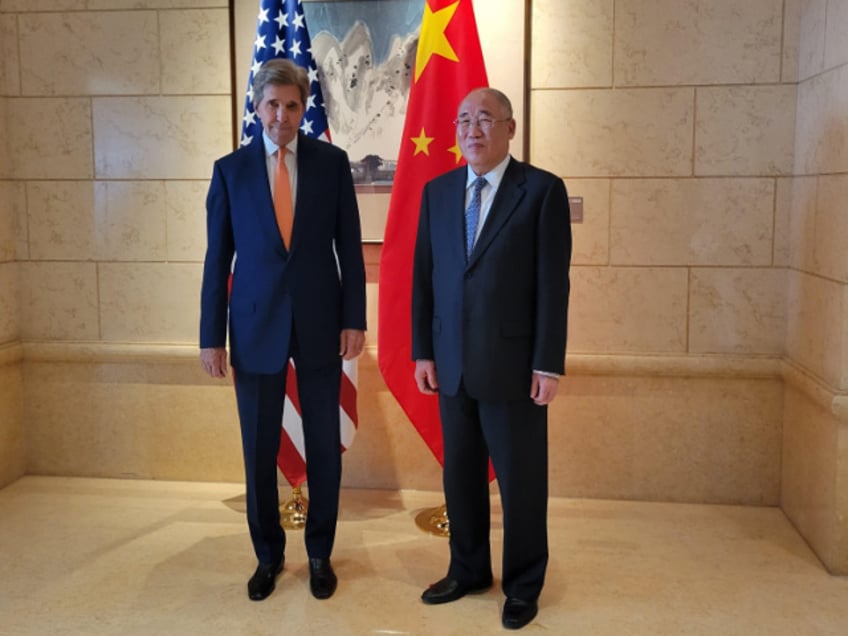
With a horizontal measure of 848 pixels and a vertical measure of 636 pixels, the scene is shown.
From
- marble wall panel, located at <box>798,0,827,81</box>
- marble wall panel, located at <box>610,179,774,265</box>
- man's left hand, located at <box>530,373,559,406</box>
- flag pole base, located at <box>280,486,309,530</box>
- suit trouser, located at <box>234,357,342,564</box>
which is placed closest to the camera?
man's left hand, located at <box>530,373,559,406</box>

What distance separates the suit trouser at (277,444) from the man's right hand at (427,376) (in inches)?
11.9

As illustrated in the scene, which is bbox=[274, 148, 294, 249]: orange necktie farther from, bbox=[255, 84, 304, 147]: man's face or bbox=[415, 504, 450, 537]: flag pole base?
bbox=[415, 504, 450, 537]: flag pole base

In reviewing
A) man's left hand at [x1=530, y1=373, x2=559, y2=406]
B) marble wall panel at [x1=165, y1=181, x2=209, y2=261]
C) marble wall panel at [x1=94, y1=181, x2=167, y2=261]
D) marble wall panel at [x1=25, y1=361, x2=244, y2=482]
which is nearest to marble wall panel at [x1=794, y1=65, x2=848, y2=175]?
man's left hand at [x1=530, y1=373, x2=559, y2=406]

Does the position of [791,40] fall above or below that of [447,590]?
above

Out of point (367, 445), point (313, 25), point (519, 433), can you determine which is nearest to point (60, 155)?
point (313, 25)

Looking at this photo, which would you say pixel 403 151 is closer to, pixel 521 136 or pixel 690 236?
pixel 521 136

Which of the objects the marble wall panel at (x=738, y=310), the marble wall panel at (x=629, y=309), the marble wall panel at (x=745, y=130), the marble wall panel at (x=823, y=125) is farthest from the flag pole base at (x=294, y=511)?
the marble wall panel at (x=823, y=125)

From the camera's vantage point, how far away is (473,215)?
2645mm

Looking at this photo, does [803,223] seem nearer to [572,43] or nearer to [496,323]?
[572,43]

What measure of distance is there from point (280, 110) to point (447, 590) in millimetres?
1703

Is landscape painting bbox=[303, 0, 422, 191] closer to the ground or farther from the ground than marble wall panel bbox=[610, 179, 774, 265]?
farther from the ground

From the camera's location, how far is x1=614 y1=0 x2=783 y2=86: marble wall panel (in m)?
3.58

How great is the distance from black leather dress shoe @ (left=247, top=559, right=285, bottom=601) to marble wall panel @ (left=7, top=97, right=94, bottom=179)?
86.5 inches

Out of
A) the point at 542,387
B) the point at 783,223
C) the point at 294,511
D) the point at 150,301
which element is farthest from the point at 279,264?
the point at 783,223
